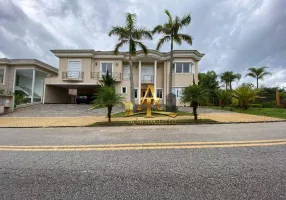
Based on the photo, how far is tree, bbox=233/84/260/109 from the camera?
16.5 m

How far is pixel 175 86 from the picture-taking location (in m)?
23.3

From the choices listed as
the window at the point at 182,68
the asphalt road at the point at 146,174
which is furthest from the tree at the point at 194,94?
the window at the point at 182,68

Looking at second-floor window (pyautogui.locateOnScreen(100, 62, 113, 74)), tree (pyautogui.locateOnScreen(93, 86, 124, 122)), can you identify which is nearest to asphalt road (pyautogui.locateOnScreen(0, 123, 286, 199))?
tree (pyautogui.locateOnScreen(93, 86, 124, 122))

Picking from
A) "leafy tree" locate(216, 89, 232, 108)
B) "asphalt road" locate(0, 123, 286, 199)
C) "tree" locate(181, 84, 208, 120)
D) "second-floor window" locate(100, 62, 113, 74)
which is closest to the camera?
"asphalt road" locate(0, 123, 286, 199)

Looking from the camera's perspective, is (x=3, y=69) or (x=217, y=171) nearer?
(x=217, y=171)

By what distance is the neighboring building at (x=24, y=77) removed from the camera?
71.8 feet

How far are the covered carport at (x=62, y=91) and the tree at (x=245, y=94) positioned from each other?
688 inches

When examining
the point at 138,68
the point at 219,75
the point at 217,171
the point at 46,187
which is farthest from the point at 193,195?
the point at 219,75

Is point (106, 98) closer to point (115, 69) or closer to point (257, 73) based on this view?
point (115, 69)

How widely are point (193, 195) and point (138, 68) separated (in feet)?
77.7

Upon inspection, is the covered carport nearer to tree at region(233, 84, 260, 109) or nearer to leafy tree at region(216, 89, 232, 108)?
leafy tree at region(216, 89, 232, 108)

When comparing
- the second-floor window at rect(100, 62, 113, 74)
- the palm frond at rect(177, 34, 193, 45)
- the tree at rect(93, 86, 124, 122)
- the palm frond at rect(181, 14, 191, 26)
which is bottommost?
the tree at rect(93, 86, 124, 122)

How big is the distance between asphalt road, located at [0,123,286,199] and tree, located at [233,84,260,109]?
14456 mm

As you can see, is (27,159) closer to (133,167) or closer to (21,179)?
(21,179)
